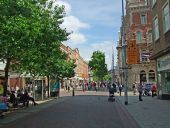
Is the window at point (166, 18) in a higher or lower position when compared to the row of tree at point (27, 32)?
higher

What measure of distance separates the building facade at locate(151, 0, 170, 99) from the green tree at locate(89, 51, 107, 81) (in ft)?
244

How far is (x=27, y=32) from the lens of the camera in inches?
819

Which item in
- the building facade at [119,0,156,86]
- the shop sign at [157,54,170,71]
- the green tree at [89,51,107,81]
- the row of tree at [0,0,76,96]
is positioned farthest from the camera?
the green tree at [89,51,107,81]

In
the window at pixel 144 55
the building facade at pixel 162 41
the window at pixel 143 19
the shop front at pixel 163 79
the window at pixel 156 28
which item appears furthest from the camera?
the window at pixel 143 19

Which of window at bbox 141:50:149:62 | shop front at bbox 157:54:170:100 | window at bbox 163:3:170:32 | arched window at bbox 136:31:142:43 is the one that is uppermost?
arched window at bbox 136:31:142:43

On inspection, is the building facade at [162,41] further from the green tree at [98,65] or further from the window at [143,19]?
the green tree at [98,65]

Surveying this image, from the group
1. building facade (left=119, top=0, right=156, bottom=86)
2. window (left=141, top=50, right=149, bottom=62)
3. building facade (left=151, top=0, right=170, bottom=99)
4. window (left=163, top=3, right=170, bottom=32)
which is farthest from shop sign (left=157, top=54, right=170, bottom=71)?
building facade (left=119, top=0, right=156, bottom=86)

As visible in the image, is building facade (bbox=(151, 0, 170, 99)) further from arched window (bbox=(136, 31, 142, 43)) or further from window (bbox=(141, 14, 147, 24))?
window (bbox=(141, 14, 147, 24))

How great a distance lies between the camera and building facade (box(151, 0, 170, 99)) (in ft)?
92.9

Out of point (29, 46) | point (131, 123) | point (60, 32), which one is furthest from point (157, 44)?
point (131, 123)

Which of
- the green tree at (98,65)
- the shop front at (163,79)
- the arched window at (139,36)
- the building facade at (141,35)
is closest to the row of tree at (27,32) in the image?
the shop front at (163,79)

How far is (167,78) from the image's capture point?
109 feet

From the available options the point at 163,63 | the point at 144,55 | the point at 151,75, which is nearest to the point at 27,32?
the point at 163,63

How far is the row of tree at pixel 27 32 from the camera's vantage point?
64.0 feet
